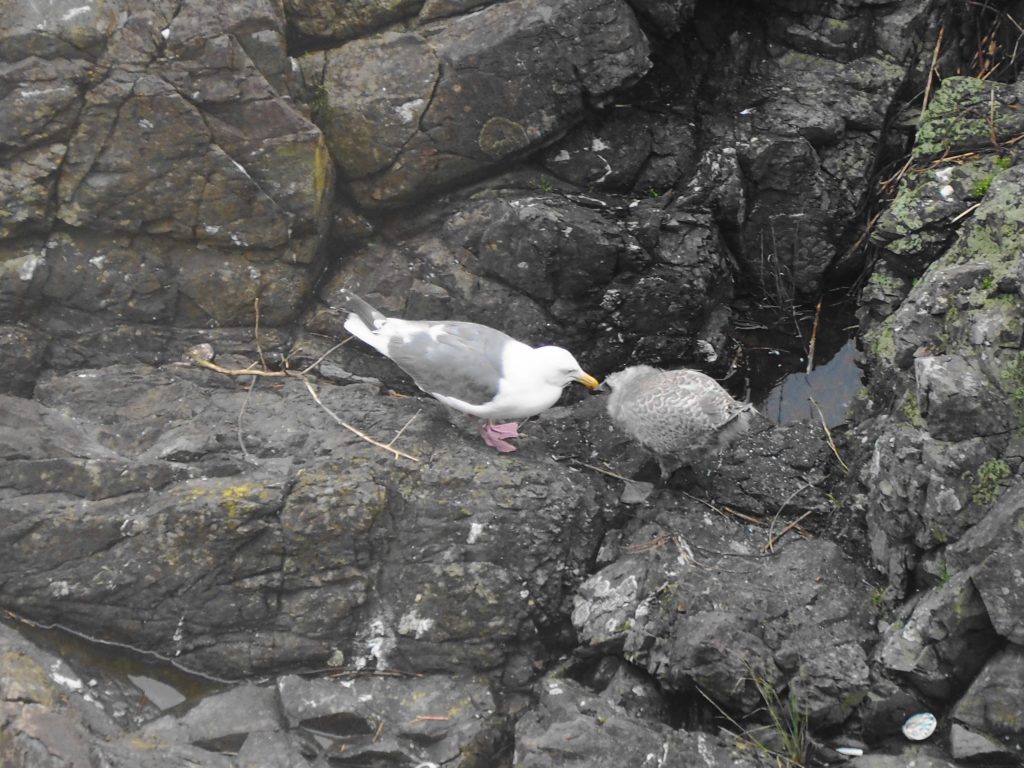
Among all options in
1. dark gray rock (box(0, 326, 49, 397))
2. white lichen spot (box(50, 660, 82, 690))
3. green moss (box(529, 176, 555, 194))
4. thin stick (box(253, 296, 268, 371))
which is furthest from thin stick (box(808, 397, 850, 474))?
dark gray rock (box(0, 326, 49, 397))

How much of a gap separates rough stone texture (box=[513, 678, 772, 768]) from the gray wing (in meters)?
1.76

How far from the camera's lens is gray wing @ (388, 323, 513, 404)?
495cm

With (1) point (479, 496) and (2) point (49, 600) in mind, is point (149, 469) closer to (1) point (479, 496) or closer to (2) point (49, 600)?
(2) point (49, 600)

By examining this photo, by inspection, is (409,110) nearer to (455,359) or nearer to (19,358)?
(455,359)

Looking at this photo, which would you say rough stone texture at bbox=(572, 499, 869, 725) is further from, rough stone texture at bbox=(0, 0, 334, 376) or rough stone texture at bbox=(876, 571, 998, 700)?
rough stone texture at bbox=(0, 0, 334, 376)

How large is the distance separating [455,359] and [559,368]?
1.83 feet

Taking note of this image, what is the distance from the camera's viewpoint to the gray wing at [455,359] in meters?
4.95

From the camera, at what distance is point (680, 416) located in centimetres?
477

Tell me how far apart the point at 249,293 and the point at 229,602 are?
74.1 inches

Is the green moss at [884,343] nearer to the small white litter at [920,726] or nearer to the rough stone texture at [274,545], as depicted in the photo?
the rough stone texture at [274,545]

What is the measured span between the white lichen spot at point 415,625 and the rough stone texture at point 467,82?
8.50 feet

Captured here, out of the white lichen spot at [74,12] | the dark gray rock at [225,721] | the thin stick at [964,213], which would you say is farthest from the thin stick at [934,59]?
the dark gray rock at [225,721]

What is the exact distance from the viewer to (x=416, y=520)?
4500 millimetres

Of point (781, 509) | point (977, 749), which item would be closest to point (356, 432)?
point (781, 509)
